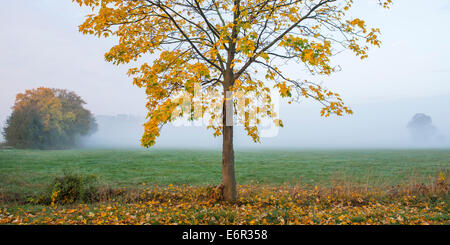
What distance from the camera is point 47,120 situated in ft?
168

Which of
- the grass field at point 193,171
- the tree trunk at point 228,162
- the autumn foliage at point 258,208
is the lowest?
the grass field at point 193,171

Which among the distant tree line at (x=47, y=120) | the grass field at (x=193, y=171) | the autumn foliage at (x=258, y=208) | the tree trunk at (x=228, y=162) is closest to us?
the autumn foliage at (x=258, y=208)

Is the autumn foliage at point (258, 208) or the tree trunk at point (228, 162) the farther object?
the tree trunk at point (228, 162)

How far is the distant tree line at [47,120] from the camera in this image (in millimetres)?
46094

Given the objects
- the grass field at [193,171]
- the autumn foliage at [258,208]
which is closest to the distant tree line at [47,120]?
the grass field at [193,171]

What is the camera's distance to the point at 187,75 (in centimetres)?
830

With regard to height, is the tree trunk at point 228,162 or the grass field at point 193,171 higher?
the tree trunk at point 228,162

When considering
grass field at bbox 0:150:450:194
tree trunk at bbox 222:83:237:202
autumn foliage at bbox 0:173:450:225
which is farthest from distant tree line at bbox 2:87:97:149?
tree trunk at bbox 222:83:237:202

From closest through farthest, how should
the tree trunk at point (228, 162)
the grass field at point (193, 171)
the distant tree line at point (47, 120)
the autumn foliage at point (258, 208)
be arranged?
1. the autumn foliage at point (258, 208)
2. the tree trunk at point (228, 162)
3. the grass field at point (193, 171)
4. the distant tree line at point (47, 120)

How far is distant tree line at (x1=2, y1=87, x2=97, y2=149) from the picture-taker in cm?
4609

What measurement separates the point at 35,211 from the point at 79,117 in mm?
58707

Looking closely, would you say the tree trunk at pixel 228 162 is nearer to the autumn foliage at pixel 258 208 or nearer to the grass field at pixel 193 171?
the autumn foliage at pixel 258 208

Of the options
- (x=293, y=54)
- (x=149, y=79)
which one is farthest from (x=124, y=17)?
(x=293, y=54)
